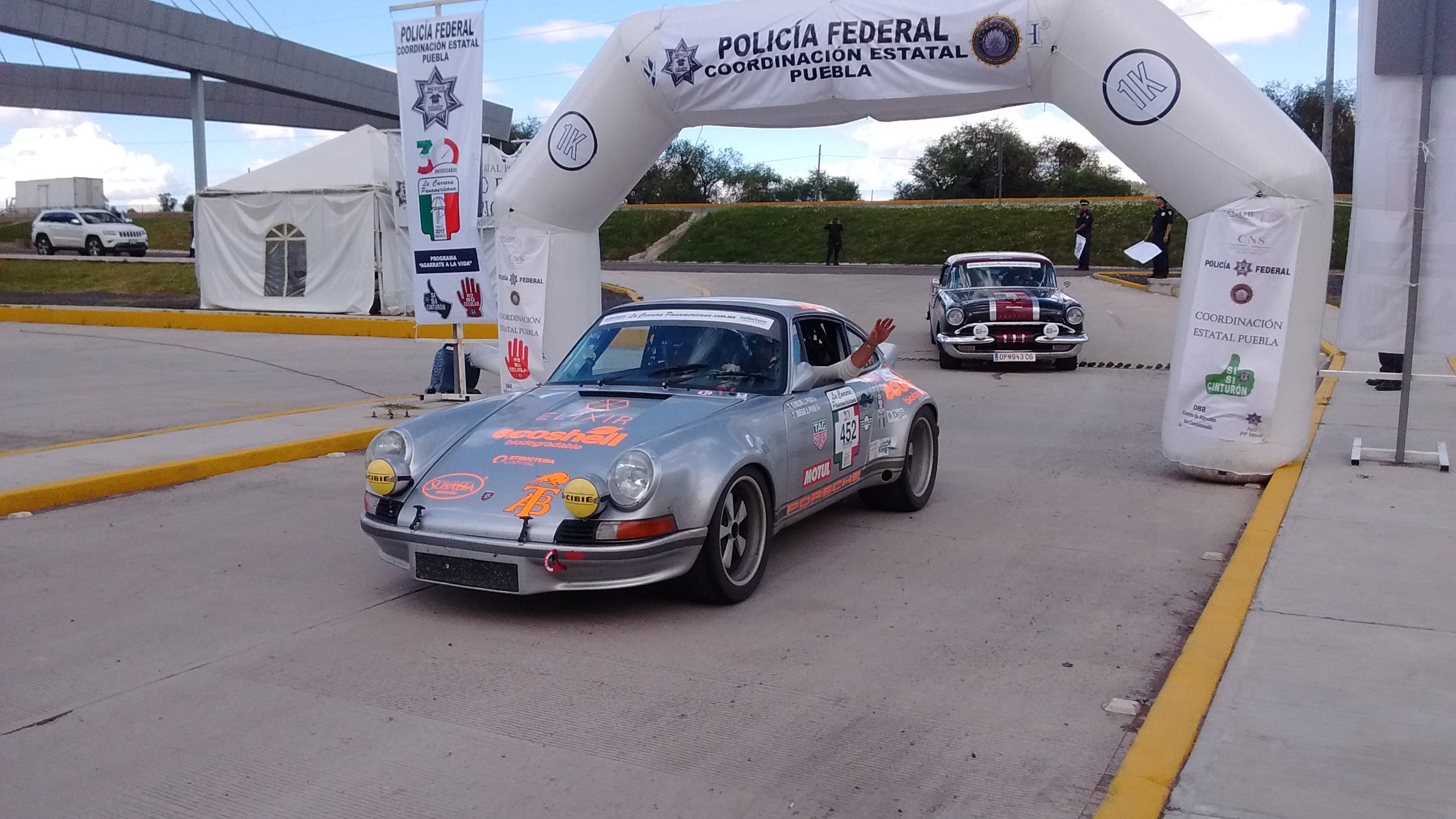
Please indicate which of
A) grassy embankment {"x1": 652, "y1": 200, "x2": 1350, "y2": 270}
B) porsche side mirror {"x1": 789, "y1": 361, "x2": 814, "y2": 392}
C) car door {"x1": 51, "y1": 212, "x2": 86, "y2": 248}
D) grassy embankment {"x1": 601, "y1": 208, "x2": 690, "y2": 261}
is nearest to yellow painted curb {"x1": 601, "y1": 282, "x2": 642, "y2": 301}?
grassy embankment {"x1": 652, "y1": 200, "x2": 1350, "y2": 270}

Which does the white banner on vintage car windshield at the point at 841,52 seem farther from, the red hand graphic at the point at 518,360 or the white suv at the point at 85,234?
the white suv at the point at 85,234

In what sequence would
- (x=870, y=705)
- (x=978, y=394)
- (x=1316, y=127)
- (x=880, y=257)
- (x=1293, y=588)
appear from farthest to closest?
(x=1316, y=127) < (x=880, y=257) < (x=978, y=394) < (x=1293, y=588) < (x=870, y=705)

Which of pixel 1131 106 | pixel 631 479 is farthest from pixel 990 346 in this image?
pixel 631 479

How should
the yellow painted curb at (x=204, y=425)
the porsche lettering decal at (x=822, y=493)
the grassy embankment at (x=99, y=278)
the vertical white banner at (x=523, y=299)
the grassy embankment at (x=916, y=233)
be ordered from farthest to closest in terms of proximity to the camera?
the grassy embankment at (x=916, y=233) → the grassy embankment at (x=99, y=278) → the vertical white banner at (x=523, y=299) → the yellow painted curb at (x=204, y=425) → the porsche lettering decal at (x=822, y=493)

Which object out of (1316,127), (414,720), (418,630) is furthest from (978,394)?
(1316,127)

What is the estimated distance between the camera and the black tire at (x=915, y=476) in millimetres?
7586

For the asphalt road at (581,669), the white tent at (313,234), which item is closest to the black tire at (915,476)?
the asphalt road at (581,669)

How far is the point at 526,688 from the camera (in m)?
4.54

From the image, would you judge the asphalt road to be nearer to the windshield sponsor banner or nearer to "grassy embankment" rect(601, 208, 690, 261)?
the windshield sponsor banner

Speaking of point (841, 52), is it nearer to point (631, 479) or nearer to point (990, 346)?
point (631, 479)

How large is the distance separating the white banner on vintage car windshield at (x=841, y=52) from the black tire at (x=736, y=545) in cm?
445

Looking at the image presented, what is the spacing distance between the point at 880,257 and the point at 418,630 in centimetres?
3824

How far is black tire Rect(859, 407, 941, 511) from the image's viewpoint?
759cm

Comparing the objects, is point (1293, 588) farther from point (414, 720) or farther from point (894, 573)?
point (414, 720)
